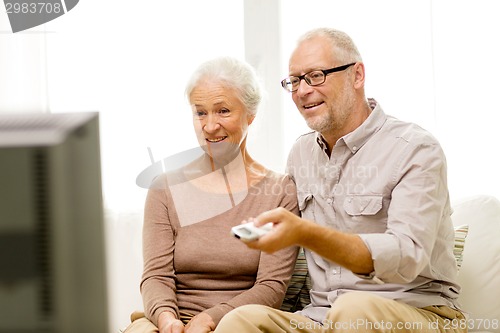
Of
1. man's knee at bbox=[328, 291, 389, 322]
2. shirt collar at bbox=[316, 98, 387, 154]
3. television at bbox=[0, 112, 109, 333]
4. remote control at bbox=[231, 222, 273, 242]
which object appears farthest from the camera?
shirt collar at bbox=[316, 98, 387, 154]

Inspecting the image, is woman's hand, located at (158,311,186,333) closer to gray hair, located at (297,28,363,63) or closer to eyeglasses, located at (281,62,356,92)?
eyeglasses, located at (281,62,356,92)

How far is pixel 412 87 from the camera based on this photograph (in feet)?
8.66

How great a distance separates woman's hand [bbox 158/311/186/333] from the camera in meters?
1.68

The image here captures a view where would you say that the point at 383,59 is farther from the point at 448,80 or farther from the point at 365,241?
the point at 365,241

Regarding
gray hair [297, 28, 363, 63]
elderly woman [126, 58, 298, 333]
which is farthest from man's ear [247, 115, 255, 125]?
gray hair [297, 28, 363, 63]

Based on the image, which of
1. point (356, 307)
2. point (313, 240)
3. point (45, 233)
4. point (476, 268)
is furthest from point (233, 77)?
point (45, 233)

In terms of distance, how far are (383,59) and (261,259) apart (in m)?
1.17

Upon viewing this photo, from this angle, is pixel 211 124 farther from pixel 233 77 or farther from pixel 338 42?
pixel 338 42

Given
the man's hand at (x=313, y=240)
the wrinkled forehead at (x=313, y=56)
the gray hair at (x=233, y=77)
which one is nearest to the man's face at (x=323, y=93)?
the wrinkled forehead at (x=313, y=56)

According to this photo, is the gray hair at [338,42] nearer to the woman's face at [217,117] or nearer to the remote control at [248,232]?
the woman's face at [217,117]

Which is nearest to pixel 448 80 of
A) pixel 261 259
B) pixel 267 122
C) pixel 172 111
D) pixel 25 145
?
pixel 267 122

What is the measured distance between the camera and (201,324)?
66.7 inches

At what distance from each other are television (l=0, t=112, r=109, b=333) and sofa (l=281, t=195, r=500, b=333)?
157 centimetres

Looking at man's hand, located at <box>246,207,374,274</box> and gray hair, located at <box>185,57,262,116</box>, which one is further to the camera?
gray hair, located at <box>185,57,262,116</box>
